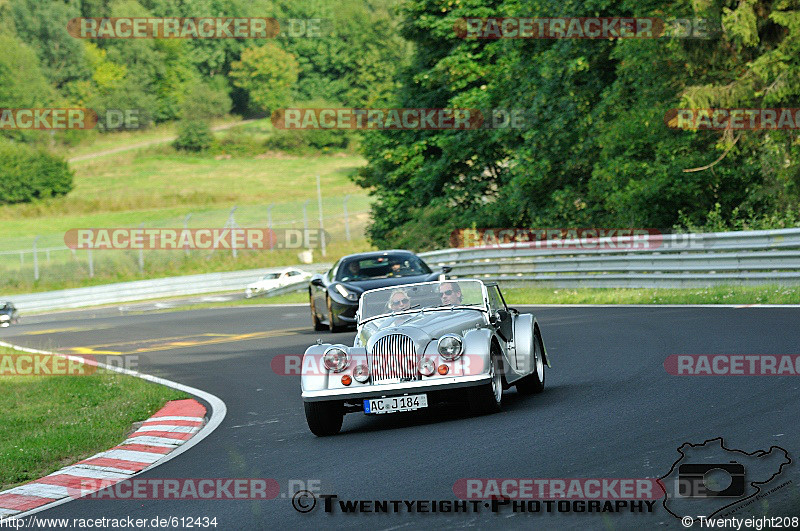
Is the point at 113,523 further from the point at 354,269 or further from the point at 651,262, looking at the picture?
the point at 651,262

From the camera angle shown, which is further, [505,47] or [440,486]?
[505,47]

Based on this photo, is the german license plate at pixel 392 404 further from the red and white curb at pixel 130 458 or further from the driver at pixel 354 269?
the driver at pixel 354 269

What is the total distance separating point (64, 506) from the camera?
24.1 ft

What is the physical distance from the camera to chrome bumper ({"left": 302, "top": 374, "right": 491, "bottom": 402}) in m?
9.16

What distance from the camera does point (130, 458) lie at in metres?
9.21

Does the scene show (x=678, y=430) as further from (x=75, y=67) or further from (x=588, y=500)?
(x=75, y=67)

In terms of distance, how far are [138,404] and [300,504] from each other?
22.5 feet

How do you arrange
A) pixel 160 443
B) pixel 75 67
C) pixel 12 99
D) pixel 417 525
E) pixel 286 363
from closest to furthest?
1. pixel 417 525
2. pixel 160 443
3. pixel 286 363
4. pixel 12 99
5. pixel 75 67

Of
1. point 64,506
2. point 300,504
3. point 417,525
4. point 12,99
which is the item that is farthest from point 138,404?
point 12,99

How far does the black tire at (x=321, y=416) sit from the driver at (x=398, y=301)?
136cm

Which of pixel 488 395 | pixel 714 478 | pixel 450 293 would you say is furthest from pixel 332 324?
pixel 714 478

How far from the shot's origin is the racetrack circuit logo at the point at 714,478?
560 centimetres

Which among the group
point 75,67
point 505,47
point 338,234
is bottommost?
point 338,234

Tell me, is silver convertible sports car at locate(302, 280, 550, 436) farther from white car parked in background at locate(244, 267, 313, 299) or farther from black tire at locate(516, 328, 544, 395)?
white car parked in background at locate(244, 267, 313, 299)
